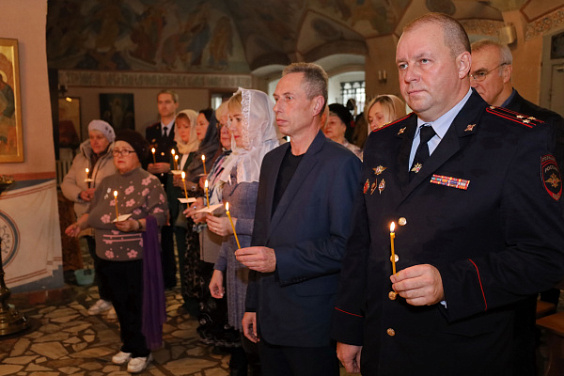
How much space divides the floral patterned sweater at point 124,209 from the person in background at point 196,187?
21.9 inches

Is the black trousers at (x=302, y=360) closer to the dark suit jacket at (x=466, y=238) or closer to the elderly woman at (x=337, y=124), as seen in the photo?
the dark suit jacket at (x=466, y=238)

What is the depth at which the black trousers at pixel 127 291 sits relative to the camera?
3945mm

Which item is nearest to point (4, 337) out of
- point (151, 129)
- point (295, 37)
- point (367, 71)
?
point (151, 129)

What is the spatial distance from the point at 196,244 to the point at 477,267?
3670 millimetres

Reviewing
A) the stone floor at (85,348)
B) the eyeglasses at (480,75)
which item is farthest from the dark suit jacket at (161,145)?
the eyeglasses at (480,75)

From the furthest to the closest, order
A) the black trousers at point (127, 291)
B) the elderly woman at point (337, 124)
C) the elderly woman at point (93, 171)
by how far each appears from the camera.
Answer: the elderly woman at point (93, 171)
the elderly woman at point (337, 124)
the black trousers at point (127, 291)

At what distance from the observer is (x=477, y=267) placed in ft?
5.13

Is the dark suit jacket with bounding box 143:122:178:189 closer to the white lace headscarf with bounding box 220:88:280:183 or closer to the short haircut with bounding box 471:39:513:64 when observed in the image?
the white lace headscarf with bounding box 220:88:280:183

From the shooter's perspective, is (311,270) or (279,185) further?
(279,185)

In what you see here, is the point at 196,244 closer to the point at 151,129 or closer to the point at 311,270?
the point at 151,129

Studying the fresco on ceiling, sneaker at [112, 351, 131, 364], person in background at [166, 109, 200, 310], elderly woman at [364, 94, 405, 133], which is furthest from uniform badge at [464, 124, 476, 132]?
the fresco on ceiling

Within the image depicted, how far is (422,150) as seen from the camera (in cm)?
177

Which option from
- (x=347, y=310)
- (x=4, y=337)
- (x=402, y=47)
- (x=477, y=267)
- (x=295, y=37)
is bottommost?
(x=4, y=337)

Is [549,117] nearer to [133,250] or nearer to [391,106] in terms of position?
[391,106]
